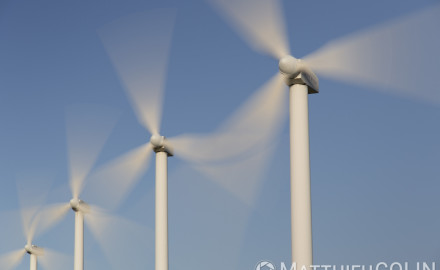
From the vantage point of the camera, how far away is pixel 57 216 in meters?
44.2

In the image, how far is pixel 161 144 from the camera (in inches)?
1266

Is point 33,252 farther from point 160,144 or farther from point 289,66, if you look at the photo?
point 289,66

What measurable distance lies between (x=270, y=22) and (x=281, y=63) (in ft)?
4.95

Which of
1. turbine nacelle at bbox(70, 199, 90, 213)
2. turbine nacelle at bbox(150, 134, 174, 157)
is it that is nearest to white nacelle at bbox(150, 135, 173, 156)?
turbine nacelle at bbox(150, 134, 174, 157)

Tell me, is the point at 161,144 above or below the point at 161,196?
above

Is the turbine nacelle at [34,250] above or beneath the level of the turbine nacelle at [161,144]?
above

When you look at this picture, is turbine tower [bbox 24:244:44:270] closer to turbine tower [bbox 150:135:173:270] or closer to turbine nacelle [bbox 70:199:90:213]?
turbine nacelle [bbox 70:199:90:213]

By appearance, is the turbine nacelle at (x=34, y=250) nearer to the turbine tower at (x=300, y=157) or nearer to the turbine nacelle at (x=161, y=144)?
the turbine nacelle at (x=161, y=144)

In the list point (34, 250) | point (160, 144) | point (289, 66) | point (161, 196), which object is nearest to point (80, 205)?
point (161, 196)

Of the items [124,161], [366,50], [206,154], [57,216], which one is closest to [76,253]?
[57,216]

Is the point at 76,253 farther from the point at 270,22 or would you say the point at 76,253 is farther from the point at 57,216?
the point at 270,22

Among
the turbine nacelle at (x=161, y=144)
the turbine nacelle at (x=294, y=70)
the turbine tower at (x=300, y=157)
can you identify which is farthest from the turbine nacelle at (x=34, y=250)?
the turbine nacelle at (x=294, y=70)

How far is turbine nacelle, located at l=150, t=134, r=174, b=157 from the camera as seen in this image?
3216cm

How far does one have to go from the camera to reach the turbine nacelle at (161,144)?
32156 millimetres
